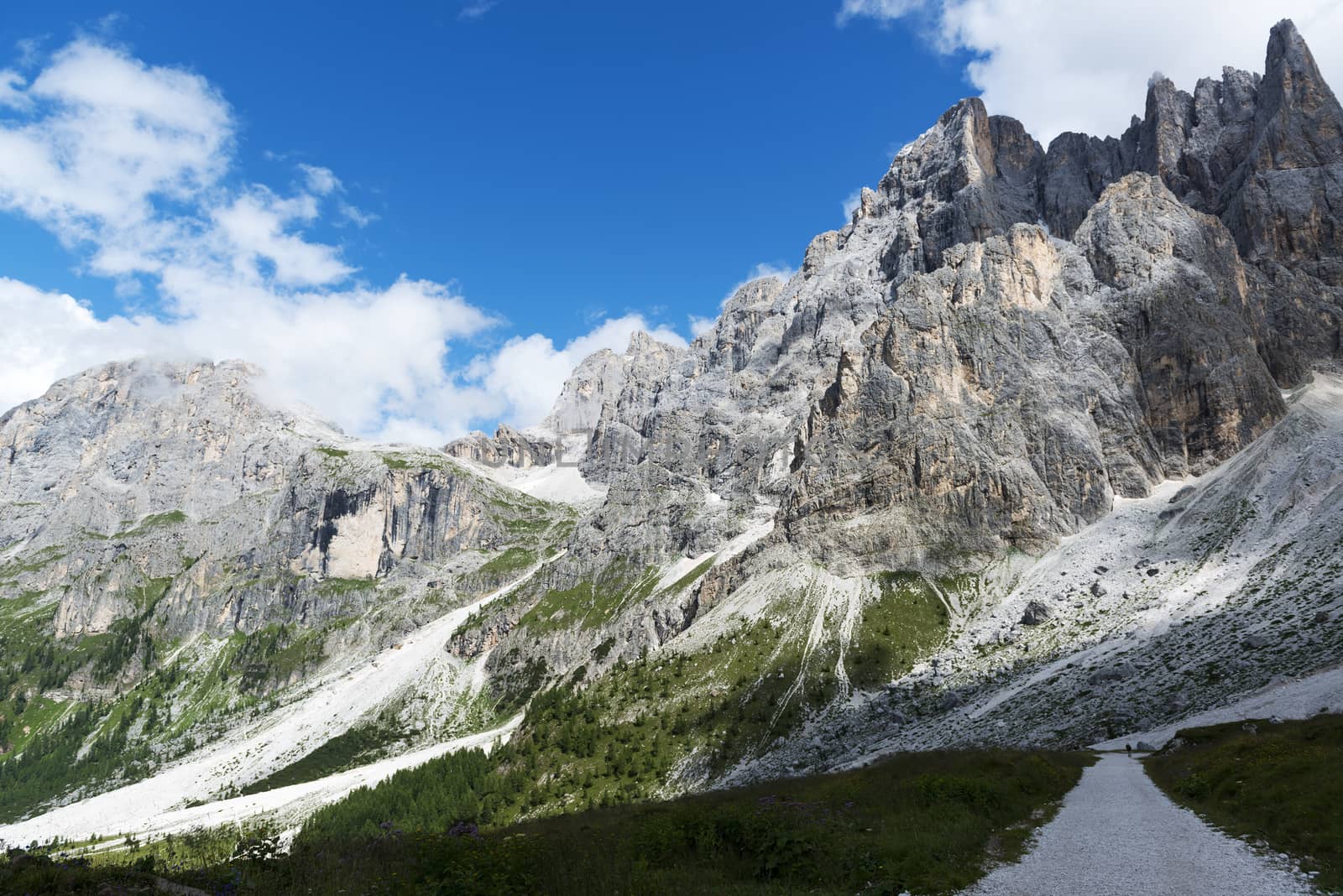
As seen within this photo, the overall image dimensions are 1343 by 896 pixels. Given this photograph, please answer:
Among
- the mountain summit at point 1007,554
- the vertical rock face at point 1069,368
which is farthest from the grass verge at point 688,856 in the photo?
the vertical rock face at point 1069,368

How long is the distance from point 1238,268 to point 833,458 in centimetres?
11326

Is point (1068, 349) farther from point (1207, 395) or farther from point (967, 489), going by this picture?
point (967, 489)

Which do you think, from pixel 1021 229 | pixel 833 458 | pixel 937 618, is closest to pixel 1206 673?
pixel 937 618

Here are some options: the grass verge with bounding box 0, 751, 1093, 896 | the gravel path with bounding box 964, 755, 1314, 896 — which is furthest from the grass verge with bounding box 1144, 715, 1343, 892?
the grass verge with bounding box 0, 751, 1093, 896

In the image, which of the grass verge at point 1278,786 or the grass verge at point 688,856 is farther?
the grass verge at point 1278,786

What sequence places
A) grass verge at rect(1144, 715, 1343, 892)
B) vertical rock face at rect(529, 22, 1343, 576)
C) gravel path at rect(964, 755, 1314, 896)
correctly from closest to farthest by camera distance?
gravel path at rect(964, 755, 1314, 896), grass verge at rect(1144, 715, 1343, 892), vertical rock face at rect(529, 22, 1343, 576)

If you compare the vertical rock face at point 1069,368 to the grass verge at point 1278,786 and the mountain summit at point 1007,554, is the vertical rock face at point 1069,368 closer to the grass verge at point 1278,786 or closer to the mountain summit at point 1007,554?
the mountain summit at point 1007,554

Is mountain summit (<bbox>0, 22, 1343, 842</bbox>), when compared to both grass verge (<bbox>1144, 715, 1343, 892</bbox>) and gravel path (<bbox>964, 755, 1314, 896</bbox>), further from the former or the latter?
gravel path (<bbox>964, 755, 1314, 896</bbox>)

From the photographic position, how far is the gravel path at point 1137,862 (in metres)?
14.8

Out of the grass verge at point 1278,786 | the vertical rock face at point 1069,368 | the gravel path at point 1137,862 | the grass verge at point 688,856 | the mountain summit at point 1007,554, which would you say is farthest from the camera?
the vertical rock face at point 1069,368

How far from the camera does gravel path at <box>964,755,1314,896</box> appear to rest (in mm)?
14789

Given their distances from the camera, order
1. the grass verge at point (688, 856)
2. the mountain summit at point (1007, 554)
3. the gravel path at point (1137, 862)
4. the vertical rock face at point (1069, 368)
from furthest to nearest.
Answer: the vertical rock face at point (1069, 368) < the mountain summit at point (1007, 554) < the gravel path at point (1137, 862) < the grass verge at point (688, 856)

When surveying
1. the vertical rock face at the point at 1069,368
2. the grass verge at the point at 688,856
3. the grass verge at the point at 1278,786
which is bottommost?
the grass verge at the point at 1278,786

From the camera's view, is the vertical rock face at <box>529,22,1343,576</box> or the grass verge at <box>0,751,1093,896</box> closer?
the grass verge at <box>0,751,1093,896</box>
